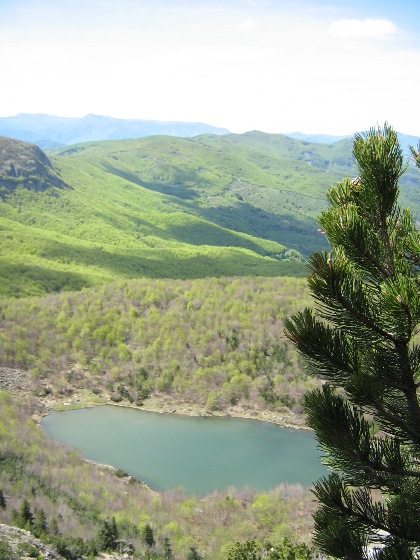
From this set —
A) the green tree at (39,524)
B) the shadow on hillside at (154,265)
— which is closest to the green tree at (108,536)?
the green tree at (39,524)

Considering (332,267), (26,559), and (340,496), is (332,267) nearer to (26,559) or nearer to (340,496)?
(340,496)

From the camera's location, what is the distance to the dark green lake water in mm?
42469

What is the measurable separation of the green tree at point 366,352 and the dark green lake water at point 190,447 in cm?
3671

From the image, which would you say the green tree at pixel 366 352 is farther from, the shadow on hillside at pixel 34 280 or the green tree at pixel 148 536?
the shadow on hillside at pixel 34 280

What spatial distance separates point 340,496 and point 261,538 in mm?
27903

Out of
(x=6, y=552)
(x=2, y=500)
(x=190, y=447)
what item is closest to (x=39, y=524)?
(x=2, y=500)

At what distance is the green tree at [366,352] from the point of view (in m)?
4.59

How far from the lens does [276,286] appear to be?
71.8 meters

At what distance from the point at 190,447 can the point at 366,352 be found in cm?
4568

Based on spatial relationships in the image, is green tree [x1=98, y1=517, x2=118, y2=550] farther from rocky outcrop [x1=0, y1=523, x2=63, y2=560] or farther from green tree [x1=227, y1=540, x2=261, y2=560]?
green tree [x1=227, y1=540, x2=261, y2=560]

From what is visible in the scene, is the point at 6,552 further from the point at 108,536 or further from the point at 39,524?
the point at 108,536

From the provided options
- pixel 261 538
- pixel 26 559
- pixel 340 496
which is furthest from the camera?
pixel 261 538

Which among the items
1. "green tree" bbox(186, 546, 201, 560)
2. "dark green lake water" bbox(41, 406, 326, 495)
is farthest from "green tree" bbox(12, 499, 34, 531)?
"dark green lake water" bbox(41, 406, 326, 495)

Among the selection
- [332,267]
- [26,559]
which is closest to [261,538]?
[26,559]
